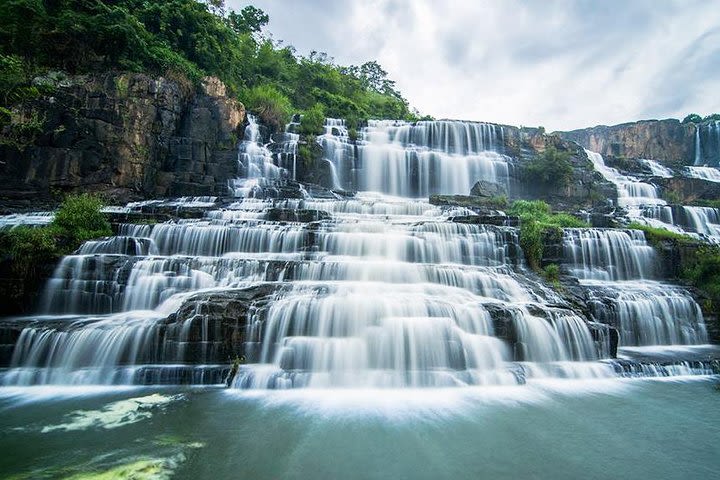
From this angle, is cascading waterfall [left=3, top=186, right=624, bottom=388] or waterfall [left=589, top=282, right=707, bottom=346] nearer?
cascading waterfall [left=3, top=186, right=624, bottom=388]

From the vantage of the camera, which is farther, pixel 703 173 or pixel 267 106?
pixel 703 173

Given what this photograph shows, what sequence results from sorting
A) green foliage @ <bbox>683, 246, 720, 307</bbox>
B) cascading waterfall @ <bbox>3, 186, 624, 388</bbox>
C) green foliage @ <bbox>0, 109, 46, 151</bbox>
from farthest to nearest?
green foliage @ <bbox>0, 109, 46, 151</bbox> → green foliage @ <bbox>683, 246, 720, 307</bbox> → cascading waterfall @ <bbox>3, 186, 624, 388</bbox>

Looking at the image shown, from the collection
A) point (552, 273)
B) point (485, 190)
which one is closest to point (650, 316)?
point (552, 273)

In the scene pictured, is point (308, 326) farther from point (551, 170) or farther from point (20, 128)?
point (551, 170)

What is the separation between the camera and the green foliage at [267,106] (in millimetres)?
22984

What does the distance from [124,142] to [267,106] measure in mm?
8903

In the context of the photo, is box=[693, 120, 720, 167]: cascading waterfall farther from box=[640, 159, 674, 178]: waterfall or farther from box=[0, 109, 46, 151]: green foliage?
box=[0, 109, 46, 151]: green foliage

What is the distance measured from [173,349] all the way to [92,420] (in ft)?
6.04

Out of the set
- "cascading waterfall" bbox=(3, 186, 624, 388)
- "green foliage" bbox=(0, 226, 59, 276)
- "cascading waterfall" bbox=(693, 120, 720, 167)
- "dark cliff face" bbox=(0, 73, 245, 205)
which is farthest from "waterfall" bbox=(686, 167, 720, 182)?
"green foliage" bbox=(0, 226, 59, 276)

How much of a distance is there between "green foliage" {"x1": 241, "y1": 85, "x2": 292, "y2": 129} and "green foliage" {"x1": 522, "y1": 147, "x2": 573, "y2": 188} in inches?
601

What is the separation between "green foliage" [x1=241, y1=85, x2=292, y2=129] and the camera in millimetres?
22984

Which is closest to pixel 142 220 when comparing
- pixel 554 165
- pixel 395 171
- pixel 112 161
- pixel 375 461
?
pixel 112 161

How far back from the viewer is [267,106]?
23312mm

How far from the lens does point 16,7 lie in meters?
16.1
